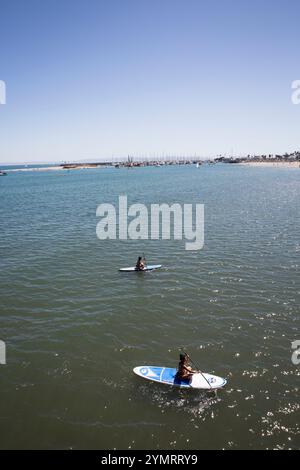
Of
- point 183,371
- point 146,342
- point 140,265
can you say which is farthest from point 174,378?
point 140,265

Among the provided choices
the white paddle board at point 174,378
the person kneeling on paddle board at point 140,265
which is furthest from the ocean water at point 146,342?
the person kneeling on paddle board at point 140,265

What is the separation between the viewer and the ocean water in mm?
13203

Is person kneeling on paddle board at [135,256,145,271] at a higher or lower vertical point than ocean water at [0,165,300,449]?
higher

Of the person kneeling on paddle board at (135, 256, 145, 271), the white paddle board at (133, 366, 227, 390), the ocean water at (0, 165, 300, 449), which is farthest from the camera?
the person kneeling on paddle board at (135, 256, 145, 271)

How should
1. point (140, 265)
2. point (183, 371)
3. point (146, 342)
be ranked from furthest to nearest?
1. point (140, 265)
2. point (146, 342)
3. point (183, 371)

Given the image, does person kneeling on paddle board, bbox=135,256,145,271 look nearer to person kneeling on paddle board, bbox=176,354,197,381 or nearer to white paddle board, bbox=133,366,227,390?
white paddle board, bbox=133,366,227,390

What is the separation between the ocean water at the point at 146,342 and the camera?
13.2 metres

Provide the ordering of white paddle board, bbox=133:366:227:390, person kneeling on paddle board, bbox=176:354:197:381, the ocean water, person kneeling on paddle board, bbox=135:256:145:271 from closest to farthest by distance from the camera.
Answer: the ocean water, white paddle board, bbox=133:366:227:390, person kneeling on paddle board, bbox=176:354:197:381, person kneeling on paddle board, bbox=135:256:145:271

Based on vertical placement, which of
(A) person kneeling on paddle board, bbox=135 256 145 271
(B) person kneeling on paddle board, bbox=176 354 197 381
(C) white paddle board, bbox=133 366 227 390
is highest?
(A) person kneeling on paddle board, bbox=135 256 145 271

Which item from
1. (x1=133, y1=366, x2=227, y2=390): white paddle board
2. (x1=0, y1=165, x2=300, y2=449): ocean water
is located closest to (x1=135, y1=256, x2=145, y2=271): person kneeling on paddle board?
(x1=0, y1=165, x2=300, y2=449): ocean water

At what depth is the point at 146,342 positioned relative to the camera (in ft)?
61.7

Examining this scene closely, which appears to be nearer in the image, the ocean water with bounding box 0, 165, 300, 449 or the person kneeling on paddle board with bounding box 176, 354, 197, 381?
the ocean water with bounding box 0, 165, 300, 449

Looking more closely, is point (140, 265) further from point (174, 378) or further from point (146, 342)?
point (174, 378)
